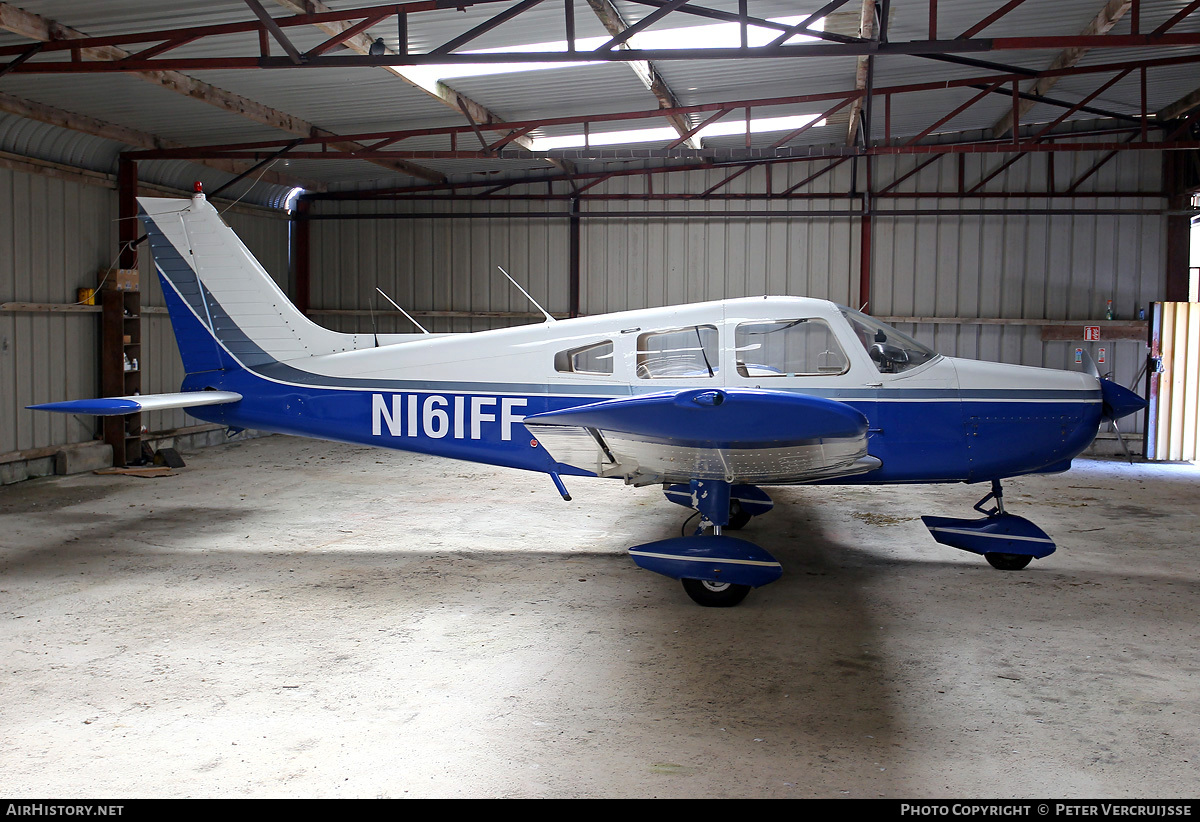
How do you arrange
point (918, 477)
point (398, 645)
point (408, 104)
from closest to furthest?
1. point (398, 645)
2. point (918, 477)
3. point (408, 104)

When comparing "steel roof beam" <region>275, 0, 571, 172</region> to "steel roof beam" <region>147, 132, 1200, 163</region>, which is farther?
"steel roof beam" <region>147, 132, 1200, 163</region>

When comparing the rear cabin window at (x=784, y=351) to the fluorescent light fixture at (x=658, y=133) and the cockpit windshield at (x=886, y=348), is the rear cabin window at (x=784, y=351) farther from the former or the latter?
the fluorescent light fixture at (x=658, y=133)

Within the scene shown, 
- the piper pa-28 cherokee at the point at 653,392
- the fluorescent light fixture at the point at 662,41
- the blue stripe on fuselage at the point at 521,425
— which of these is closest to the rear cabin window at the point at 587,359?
the piper pa-28 cherokee at the point at 653,392

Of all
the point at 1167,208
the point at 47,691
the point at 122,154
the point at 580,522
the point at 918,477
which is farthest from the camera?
the point at 1167,208

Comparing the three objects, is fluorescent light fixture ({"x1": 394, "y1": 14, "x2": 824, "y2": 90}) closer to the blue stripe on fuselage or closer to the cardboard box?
the blue stripe on fuselage

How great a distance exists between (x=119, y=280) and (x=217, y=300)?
16.8 feet

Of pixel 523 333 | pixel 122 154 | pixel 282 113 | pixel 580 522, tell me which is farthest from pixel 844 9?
pixel 122 154

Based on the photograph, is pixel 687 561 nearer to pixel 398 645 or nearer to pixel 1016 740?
pixel 398 645

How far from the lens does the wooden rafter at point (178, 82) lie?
23.1 feet

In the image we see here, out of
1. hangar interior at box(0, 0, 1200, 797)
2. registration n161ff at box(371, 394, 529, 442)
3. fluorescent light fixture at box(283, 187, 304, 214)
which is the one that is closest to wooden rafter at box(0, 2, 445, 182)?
hangar interior at box(0, 0, 1200, 797)

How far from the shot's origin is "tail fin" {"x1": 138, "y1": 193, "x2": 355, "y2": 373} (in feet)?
23.7

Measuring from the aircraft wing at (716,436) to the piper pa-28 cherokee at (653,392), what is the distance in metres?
0.03

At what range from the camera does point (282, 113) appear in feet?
35.7

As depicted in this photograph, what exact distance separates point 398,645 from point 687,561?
1.90 metres
